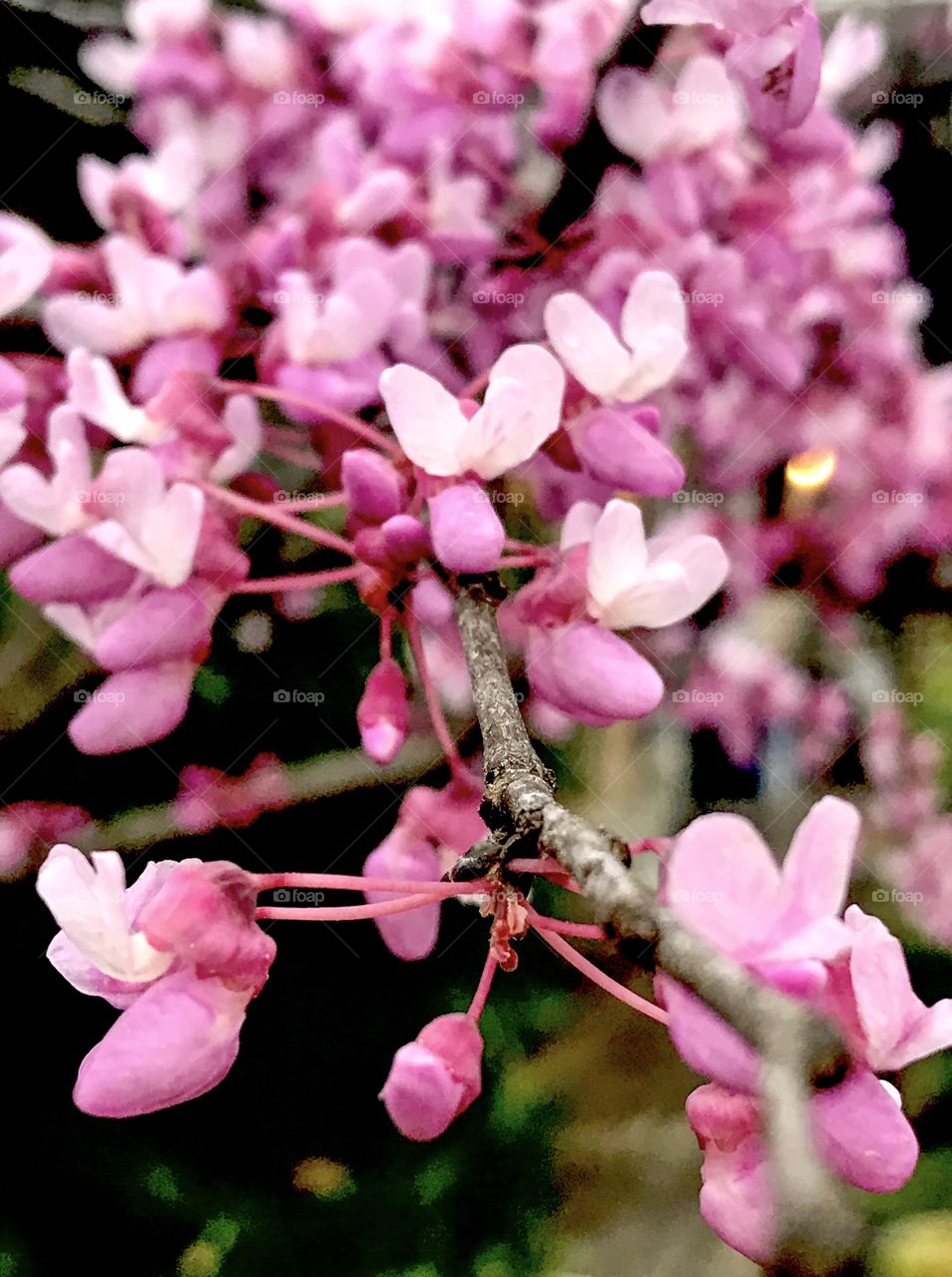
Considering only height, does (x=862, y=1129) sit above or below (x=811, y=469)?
above

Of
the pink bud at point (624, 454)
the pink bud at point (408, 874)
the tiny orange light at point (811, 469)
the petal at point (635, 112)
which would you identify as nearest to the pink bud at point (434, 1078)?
Answer: the pink bud at point (408, 874)

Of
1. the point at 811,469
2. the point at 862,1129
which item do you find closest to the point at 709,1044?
the point at 862,1129

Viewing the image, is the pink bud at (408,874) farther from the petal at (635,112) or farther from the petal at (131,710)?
the petal at (635,112)

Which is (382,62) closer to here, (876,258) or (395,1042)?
A: (876,258)

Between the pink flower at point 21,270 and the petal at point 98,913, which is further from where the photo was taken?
the pink flower at point 21,270

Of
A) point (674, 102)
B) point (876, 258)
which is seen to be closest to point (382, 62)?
point (674, 102)

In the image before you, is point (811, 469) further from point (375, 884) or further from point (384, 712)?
point (375, 884)
